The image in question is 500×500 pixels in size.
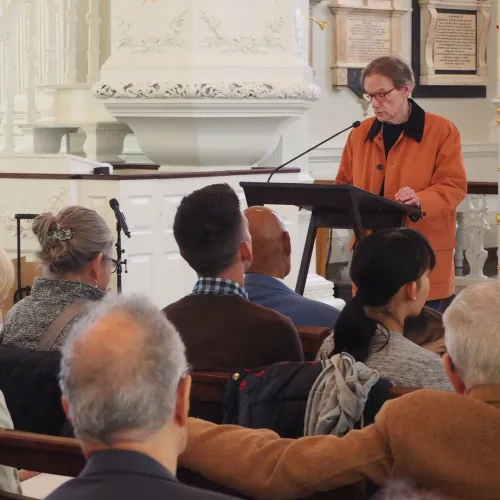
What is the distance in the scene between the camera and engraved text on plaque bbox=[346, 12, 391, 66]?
429 inches

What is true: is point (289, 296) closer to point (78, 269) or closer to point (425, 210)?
point (78, 269)

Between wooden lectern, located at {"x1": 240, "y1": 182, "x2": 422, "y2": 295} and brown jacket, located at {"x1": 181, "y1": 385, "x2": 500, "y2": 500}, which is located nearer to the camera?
brown jacket, located at {"x1": 181, "y1": 385, "x2": 500, "y2": 500}

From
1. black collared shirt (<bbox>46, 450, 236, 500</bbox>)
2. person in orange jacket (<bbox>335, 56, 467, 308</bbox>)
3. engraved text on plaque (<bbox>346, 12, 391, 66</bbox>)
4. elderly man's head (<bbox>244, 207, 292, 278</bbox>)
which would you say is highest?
engraved text on plaque (<bbox>346, 12, 391, 66</bbox>)

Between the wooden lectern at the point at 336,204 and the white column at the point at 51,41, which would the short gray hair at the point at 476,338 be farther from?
the white column at the point at 51,41

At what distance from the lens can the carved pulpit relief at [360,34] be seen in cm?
1072

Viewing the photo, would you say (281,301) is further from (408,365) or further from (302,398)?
(302,398)

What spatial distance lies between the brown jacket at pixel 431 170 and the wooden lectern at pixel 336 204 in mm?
Result: 182

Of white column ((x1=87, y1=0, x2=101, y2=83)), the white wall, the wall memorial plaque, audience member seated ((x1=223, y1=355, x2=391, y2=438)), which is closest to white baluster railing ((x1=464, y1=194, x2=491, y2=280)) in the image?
the white wall

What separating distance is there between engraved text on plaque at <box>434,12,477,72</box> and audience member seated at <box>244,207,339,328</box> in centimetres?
868

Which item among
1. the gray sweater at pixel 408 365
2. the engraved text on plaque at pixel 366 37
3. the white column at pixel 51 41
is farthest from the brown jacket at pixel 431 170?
the engraved text on plaque at pixel 366 37

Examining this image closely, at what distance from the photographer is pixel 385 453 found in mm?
1916

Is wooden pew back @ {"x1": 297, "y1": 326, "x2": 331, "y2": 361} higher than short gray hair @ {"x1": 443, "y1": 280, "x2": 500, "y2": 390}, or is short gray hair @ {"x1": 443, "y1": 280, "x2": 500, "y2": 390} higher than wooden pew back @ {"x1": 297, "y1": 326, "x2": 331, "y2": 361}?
short gray hair @ {"x1": 443, "y1": 280, "x2": 500, "y2": 390}

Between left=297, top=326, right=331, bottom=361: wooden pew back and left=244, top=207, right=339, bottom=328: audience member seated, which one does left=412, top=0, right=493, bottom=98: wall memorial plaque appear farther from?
left=297, top=326, right=331, bottom=361: wooden pew back

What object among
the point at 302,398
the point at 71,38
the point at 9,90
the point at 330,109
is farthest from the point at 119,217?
the point at 330,109
